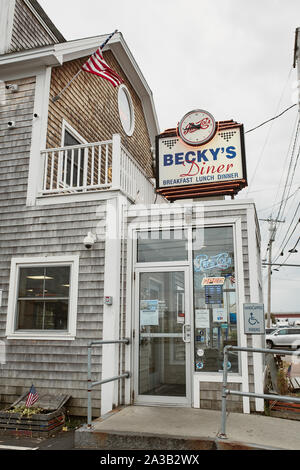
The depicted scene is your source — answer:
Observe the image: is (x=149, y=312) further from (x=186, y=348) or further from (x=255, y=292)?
(x=255, y=292)

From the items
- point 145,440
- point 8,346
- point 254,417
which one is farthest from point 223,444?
point 8,346

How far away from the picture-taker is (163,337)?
589cm

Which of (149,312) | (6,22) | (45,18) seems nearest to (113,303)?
(149,312)

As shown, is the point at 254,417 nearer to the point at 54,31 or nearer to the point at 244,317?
the point at 244,317

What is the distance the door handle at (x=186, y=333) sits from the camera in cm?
571

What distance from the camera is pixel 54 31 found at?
10086mm

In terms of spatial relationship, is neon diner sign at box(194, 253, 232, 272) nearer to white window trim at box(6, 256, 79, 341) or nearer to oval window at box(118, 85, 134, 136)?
white window trim at box(6, 256, 79, 341)

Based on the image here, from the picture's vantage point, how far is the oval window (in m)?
11.0

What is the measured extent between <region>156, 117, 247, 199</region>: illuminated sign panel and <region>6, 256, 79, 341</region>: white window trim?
2233mm

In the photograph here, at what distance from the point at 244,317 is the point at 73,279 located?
9.07 feet

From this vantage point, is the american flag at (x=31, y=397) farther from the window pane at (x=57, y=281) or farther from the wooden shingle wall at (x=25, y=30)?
the wooden shingle wall at (x=25, y=30)

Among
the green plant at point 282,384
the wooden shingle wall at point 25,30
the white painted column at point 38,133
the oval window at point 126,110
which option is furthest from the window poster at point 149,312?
the oval window at point 126,110

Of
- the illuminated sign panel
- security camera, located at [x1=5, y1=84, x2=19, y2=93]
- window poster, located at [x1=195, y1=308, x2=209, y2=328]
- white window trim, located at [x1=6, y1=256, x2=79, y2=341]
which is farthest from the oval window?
window poster, located at [x1=195, y1=308, x2=209, y2=328]

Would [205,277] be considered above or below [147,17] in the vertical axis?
below
